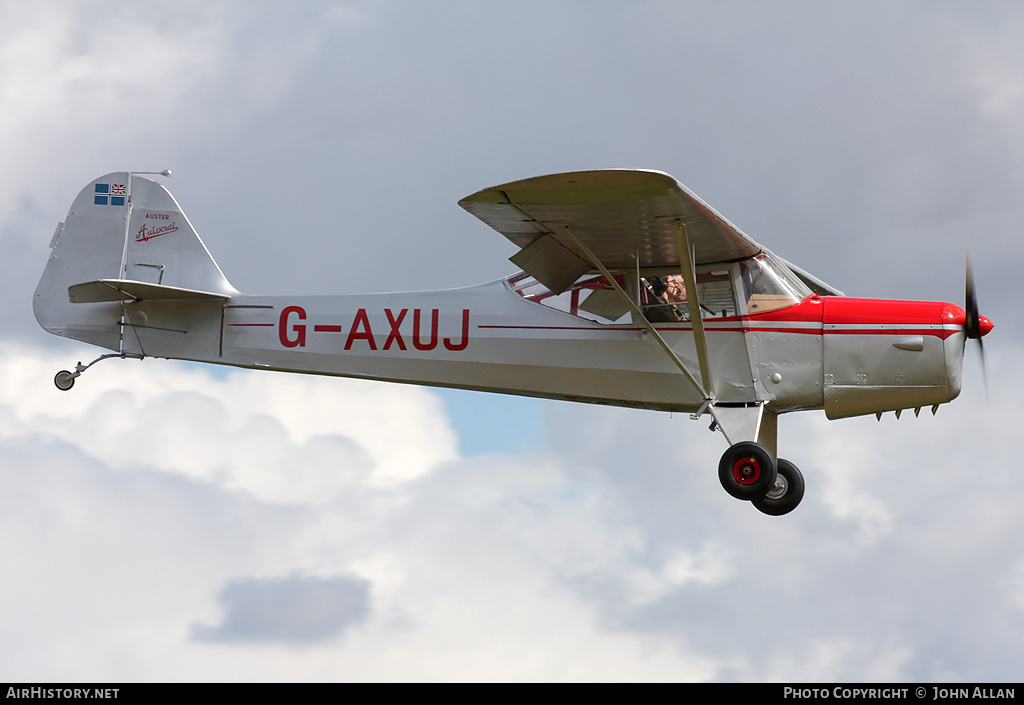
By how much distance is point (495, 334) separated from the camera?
11156mm

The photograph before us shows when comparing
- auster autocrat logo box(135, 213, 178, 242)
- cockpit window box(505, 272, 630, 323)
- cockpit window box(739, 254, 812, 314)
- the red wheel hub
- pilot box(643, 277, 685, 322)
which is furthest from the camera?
auster autocrat logo box(135, 213, 178, 242)

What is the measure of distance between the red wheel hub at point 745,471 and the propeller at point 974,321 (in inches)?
95.6

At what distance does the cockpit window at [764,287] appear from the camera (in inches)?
421

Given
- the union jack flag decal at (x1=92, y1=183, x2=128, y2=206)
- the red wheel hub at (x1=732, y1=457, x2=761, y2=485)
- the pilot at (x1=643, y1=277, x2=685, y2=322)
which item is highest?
the union jack flag decal at (x1=92, y1=183, x2=128, y2=206)

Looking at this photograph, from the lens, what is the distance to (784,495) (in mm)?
11344

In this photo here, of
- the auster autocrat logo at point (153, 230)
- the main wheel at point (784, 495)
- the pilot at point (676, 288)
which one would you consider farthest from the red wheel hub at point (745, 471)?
the auster autocrat logo at point (153, 230)

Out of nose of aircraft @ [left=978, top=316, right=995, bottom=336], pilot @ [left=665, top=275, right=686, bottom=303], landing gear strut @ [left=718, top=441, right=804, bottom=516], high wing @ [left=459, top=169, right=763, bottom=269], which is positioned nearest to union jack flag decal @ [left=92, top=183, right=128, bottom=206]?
high wing @ [left=459, top=169, right=763, bottom=269]

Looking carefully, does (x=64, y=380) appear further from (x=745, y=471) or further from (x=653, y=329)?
(x=745, y=471)

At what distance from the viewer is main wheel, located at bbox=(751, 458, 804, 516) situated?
11344 mm

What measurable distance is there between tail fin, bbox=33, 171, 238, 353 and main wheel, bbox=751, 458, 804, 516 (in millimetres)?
5950

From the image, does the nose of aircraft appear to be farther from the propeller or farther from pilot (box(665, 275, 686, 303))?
pilot (box(665, 275, 686, 303))

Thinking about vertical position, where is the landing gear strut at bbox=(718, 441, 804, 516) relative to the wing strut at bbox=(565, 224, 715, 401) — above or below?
below
